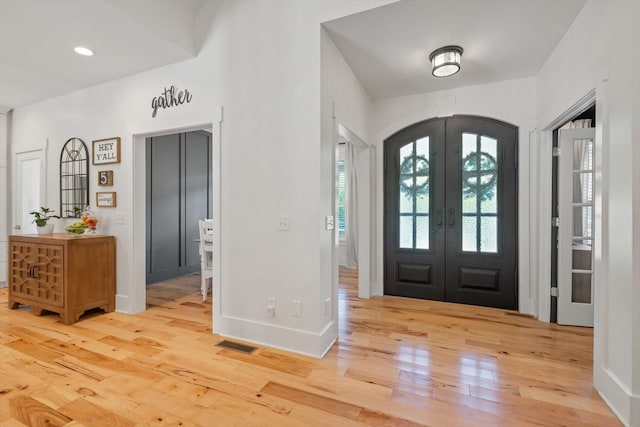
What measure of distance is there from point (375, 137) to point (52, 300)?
419 cm

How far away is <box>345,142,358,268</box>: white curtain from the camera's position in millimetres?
6008

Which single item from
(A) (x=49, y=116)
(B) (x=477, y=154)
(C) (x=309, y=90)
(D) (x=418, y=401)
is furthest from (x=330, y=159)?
(A) (x=49, y=116)

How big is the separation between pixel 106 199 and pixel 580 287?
5258mm

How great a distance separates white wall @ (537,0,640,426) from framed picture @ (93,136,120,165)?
14.3ft

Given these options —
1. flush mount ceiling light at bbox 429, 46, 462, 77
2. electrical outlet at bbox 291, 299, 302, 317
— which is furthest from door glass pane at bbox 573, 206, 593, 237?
electrical outlet at bbox 291, 299, 302, 317

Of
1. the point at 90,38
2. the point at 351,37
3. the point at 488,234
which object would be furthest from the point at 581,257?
the point at 90,38

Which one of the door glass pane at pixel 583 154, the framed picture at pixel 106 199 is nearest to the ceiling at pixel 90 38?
the framed picture at pixel 106 199

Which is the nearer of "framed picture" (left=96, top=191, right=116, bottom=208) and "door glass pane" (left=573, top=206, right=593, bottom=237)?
"door glass pane" (left=573, top=206, right=593, bottom=237)

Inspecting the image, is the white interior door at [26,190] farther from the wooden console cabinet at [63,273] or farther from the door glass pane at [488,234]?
the door glass pane at [488,234]

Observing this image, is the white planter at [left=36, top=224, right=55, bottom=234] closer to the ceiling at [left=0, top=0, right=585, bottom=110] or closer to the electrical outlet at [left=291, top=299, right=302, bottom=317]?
the ceiling at [left=0, top=0, right=585, bottom=110]

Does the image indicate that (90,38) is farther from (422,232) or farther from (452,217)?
(452,217)

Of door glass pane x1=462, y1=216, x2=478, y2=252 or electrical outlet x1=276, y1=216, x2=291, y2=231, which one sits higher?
A: electrical outlet x1=276, y1=216, x2=291, y2=231

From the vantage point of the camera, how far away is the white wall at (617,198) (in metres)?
1.56

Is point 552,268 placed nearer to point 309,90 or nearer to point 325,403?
point 325,403
